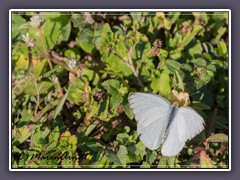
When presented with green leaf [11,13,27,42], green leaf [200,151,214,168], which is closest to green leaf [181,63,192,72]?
green leaf [200,151,214,168]

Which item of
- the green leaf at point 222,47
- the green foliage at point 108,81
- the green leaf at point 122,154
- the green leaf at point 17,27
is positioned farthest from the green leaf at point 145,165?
the green leaf at point 17,27

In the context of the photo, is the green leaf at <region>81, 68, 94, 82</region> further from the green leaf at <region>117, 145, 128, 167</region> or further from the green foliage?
the green leaf at <region>117, 145, 128, 167</region>

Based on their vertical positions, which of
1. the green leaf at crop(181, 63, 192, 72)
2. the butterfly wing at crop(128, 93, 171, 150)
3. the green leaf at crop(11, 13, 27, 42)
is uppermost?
the green leaf at crop(11, 13, 27, 42)

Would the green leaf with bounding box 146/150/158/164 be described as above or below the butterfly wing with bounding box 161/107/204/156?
below

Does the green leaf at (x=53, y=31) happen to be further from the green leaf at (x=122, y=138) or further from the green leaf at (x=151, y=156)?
the green leaf at (x=151, y=156)

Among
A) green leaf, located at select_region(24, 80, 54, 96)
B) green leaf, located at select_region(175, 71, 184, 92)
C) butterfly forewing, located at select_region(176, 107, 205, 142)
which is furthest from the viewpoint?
green leaf, located at select_region(24, 80, 54, 96)

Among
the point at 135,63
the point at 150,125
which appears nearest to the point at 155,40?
the point at 135,63

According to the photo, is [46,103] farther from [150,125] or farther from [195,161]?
[195,161]

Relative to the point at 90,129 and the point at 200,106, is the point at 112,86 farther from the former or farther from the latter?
the point at 200,106
